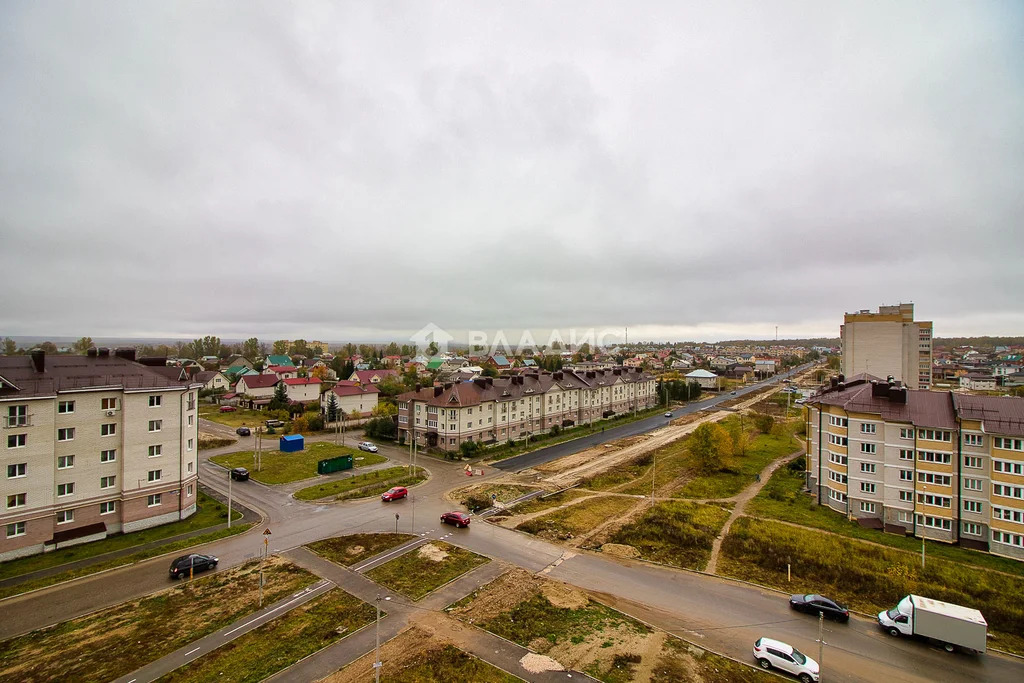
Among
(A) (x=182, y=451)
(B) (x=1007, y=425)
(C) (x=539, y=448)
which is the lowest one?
(C) (x=539, y=448)

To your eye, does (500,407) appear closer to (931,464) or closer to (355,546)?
(355,546)

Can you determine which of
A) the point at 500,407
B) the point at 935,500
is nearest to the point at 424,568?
the point at 500,407

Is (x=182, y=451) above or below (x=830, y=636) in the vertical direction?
above

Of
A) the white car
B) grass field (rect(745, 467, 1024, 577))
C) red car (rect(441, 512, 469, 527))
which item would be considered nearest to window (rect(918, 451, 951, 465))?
grass field (rect(745, 467, 1024, 577))

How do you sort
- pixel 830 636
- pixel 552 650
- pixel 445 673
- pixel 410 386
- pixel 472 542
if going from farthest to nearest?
pixel 410 386
pixel 472 542
pixel 830 636
pixel 552 650
pixel 445 673

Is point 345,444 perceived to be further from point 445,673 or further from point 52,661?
point 445,673

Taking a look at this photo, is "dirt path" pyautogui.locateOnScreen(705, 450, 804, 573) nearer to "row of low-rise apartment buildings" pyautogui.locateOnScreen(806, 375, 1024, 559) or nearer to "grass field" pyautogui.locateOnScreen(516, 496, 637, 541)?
"row of low-rise apartment buildings" pyautogui.locateOnScreen(806, 375, 1024, 559)

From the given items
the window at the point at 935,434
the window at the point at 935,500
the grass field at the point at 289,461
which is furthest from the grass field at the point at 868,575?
the grass field at the point at 289,461

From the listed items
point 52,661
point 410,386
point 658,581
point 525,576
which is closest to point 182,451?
point 52,661
